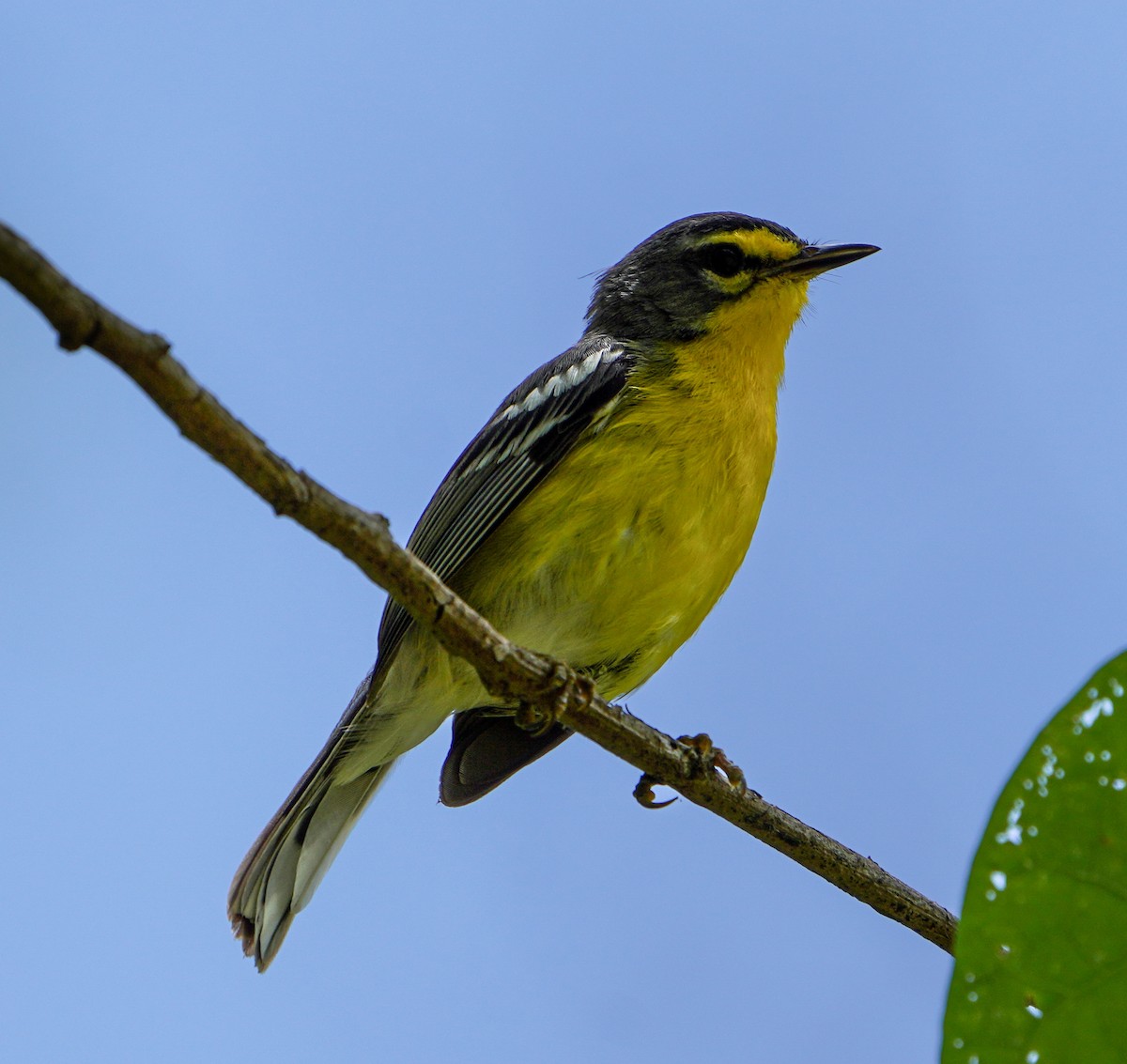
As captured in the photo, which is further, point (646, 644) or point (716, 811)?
point (646, 644)

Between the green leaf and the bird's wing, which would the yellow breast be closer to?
the bird's wing

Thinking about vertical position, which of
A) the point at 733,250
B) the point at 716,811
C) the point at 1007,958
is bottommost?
the point at 1007,958

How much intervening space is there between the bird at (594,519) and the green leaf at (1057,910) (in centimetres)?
259

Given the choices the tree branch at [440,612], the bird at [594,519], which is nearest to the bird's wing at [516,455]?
the bird at [594,519]

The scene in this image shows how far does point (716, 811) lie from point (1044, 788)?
212 centimetres

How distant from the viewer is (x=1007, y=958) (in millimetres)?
1600

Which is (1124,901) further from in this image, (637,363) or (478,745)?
(478,745)

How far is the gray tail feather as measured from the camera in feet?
16.3

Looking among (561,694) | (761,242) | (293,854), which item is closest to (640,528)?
(561,694)

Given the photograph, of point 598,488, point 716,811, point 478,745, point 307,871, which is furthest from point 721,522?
point 307,871

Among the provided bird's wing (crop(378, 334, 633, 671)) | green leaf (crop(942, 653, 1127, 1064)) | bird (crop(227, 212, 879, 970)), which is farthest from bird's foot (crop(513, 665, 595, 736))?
green leaf (crop(942, 653, 1127, 1064))

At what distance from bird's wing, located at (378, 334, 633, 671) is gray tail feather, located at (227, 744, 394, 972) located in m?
0.81

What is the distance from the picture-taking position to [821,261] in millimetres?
5176

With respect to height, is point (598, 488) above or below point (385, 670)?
above
